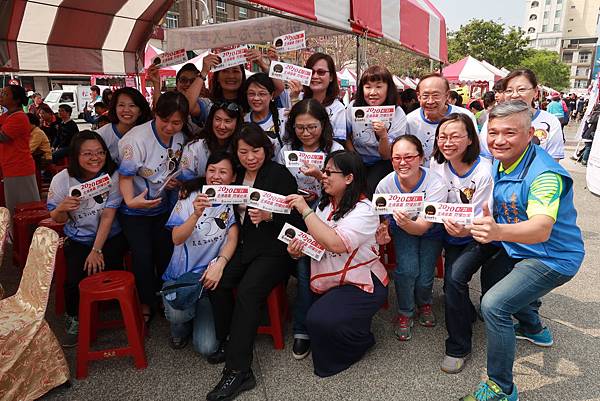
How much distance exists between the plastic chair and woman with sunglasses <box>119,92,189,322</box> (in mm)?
744

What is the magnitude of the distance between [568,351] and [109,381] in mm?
3099

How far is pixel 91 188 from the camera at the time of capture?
285 centimetres

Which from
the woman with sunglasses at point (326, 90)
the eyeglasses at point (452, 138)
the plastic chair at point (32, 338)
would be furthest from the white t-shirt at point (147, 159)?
the eyeglasses at point (452, 138)

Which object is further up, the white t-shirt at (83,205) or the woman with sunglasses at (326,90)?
the woman with sunglasses at (326,90)

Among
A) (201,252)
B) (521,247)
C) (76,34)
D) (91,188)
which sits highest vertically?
(76,34)

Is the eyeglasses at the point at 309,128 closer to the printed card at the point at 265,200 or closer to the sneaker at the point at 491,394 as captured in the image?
the printed card at the point at 265,200

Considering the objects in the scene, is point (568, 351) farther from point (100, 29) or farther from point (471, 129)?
point (100, 29)

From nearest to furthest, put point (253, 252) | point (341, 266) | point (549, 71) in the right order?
point (341, 266) → point (253, 252) → point (549, 71)

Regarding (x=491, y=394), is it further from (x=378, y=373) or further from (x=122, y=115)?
(x=122, y=115)

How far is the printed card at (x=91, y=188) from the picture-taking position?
2814 millimetres

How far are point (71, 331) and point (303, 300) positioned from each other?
5.92 feet

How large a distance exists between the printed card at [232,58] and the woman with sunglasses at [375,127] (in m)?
1.00

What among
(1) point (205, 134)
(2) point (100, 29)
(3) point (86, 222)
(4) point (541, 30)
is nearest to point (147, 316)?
(3) point (86, 222)

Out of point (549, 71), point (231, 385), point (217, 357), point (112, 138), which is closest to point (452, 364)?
point (231, 385)
